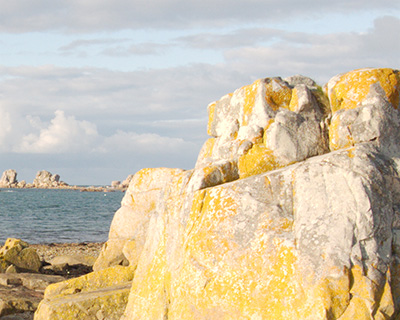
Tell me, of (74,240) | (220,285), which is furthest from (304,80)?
(74,240)

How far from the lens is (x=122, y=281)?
48.3 ft

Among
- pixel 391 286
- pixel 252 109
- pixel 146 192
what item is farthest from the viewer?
pixel 146 192

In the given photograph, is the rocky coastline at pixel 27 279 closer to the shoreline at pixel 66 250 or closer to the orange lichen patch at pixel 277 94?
the shoreline at pixel 66 250

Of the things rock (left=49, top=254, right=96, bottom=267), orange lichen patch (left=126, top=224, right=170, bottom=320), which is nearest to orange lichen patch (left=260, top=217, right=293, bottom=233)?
orange lichen patch (left=126, top=224, right=170, bottom=320)

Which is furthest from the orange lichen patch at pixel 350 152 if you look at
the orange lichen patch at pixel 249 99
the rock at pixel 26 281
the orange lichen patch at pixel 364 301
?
the rock at pixel 26 281

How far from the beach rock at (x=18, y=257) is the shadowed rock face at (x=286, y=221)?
339 inches

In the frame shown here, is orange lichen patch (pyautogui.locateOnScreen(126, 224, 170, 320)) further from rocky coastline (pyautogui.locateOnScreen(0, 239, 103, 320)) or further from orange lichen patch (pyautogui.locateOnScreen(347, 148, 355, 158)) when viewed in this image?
orange lichen patch (pyautogui.locateOnScreen(347, 148, 355, 158))

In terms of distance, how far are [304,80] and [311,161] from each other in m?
4.23

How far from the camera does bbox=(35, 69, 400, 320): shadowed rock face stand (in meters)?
9.48

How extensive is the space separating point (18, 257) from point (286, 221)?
14.5m

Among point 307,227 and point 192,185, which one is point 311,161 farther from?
point 192,185

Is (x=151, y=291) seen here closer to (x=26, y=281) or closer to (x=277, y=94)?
(x=277, y=94)

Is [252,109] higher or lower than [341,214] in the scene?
higher

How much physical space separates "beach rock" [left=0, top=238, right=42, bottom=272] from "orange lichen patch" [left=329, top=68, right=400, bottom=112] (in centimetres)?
1431
